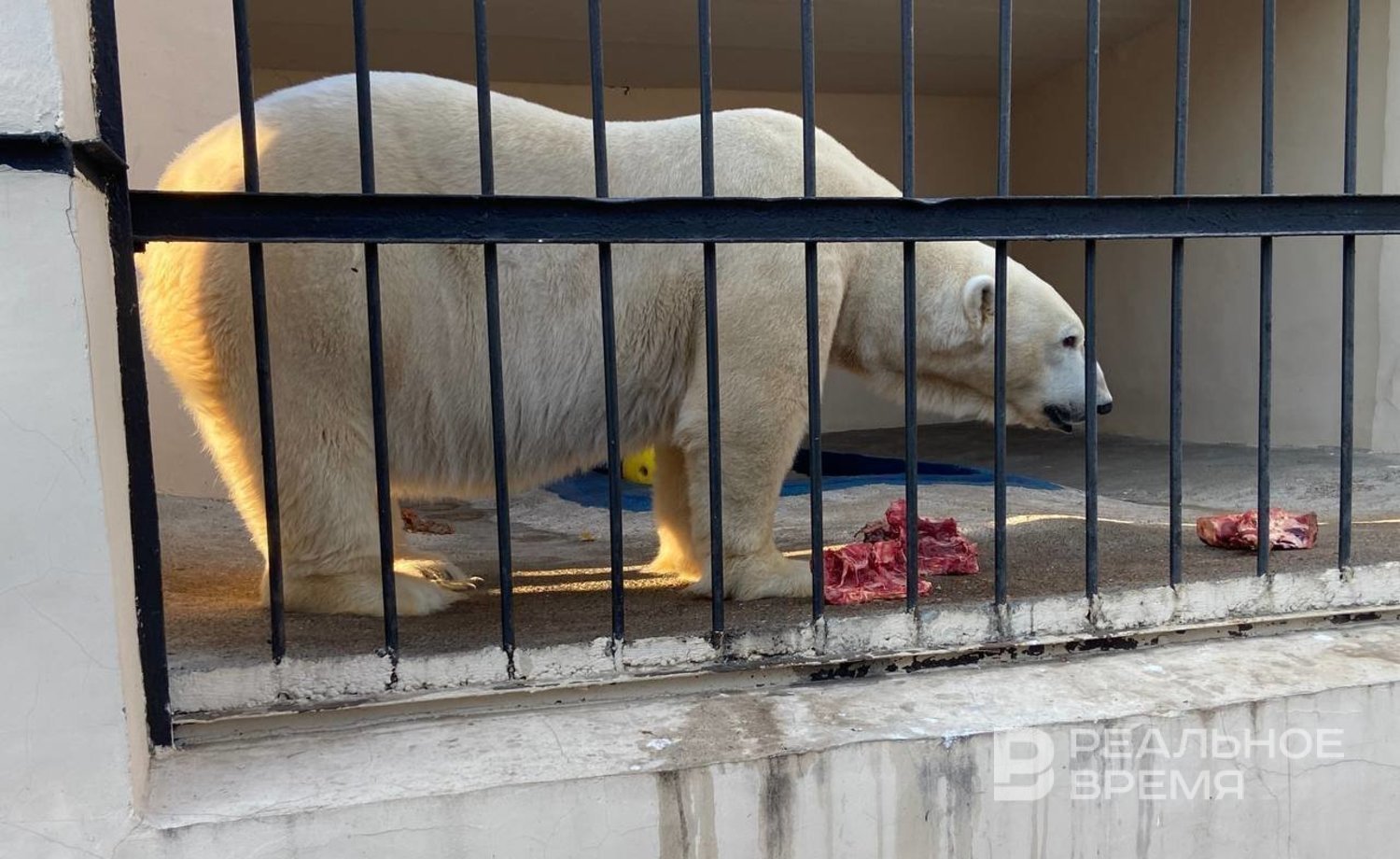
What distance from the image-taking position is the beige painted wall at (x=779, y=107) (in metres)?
5.41

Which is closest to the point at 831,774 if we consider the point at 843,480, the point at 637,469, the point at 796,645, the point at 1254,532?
the point at 796,645

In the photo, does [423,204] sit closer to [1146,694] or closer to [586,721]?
[586,721]

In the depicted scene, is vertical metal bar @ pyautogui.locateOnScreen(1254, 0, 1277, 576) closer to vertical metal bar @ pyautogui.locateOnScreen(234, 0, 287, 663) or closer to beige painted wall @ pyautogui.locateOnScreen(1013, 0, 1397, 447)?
vertical metal bar @ pyautogui.locateOnScreen(234, 0, 287, 663)

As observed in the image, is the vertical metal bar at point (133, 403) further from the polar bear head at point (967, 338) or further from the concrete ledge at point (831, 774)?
the polar bear head at point (967, 338)

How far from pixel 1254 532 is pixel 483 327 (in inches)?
103

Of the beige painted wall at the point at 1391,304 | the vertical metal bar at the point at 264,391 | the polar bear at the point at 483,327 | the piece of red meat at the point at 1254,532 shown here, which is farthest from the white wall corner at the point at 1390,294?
the vertical metal bar at the point at 264,391

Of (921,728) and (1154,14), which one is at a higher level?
(1154,14)

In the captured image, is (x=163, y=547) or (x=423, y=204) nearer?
(x=423, y=204)

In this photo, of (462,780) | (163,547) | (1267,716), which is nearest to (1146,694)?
(1267,716)

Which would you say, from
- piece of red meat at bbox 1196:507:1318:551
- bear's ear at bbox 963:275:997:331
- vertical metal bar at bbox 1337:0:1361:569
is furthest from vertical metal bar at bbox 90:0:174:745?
piece of red meat at bbox 1196:507:1318:551

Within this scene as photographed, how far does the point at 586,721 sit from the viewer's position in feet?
7.76

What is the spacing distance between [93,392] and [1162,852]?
232 centimetres

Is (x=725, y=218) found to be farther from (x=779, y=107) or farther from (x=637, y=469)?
(x=779, y=107)

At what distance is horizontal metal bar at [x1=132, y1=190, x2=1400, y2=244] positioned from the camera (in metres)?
2.19
